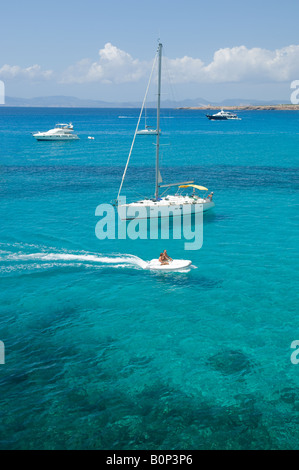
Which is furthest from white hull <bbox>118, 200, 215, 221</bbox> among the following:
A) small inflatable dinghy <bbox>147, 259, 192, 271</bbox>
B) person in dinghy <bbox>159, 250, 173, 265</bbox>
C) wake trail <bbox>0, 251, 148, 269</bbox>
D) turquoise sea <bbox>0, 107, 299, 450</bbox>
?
person in dinghy <bbox>159, 250, 173, 265</bbox>

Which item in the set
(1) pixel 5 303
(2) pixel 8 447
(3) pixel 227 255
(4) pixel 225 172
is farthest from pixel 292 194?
(2) pixel 8 447

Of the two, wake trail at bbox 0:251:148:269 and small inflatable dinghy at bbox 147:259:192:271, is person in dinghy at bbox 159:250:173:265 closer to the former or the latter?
small inflatable dinghy at bbox 147:259:192:271

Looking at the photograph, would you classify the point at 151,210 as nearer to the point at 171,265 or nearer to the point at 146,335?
the point at 171,265

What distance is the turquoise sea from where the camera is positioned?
61.4 feet

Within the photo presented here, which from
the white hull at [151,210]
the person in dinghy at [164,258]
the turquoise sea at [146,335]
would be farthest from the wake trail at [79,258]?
the white hull at [151,210]

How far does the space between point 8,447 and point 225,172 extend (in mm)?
75509

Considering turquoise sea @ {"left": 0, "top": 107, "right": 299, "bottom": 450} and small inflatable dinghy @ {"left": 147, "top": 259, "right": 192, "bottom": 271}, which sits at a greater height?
small inflatable dinghy @ {"left": 147, "top": 259, "right": 192, "bottom": 271}

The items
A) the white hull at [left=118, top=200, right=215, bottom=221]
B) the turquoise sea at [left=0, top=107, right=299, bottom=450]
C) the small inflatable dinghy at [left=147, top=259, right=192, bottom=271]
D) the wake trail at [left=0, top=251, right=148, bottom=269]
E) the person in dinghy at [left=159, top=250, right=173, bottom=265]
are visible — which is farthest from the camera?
the white hull at [left=118, top=200, right=215, bottom=221]

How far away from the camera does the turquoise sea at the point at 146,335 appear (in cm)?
1872

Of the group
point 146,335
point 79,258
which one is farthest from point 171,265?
point 146,335

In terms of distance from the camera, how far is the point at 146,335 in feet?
86.6

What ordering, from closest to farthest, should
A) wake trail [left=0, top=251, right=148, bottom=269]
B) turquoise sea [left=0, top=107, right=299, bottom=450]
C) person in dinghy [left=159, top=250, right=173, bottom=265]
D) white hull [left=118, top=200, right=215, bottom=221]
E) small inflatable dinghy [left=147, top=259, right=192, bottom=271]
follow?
turquoise sea [left=0, top=107, right=299, bottom=450]
small inflatable dinghy [left=147, top=259, right=192, bottom=271]
person in dinghy [left=159, top=250, right=173, bottom=265]
wake trail [left=0, top=251, right=148, bottom=269]
white hull [left=118, top=200, right=215, bottom=221]

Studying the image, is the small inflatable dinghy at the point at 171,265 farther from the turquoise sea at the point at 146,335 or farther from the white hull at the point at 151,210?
the white hull at the point at 151,210

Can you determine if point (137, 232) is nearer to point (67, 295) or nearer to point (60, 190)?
point (67, 295)
